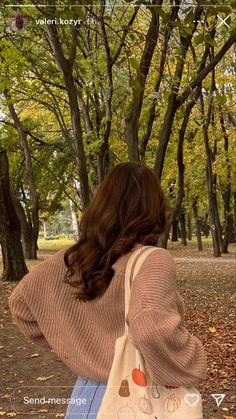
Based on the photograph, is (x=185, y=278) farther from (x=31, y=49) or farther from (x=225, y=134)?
(x=225, y=134)

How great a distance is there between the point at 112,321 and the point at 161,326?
24 cm


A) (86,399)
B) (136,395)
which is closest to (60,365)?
(86,399)

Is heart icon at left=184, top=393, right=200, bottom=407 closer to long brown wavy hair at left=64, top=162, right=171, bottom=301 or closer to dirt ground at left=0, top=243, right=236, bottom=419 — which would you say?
long brown wavy hair at left=64, top=162, right=171, bottom=301

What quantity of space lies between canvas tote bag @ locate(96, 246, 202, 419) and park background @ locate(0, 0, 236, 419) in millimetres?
651

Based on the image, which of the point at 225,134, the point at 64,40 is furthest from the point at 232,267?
the point at 64,40

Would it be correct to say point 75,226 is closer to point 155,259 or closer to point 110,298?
point 110,298

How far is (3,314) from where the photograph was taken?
9867 mm

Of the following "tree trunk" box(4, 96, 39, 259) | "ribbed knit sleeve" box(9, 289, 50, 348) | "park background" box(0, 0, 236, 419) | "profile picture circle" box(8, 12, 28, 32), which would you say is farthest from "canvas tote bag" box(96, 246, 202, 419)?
"tree trunk" box(4, 96, 39, 259)

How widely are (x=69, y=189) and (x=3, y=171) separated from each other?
1935cm

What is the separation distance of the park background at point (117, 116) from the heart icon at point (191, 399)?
0.79 metres

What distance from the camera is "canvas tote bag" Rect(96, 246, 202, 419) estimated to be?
188cm

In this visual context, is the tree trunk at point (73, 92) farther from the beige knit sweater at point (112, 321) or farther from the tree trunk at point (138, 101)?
the beige knit sweater at point (112, 321)

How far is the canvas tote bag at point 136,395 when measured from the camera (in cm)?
188

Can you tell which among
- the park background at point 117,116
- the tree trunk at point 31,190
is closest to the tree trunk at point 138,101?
the park background at point 117,116
